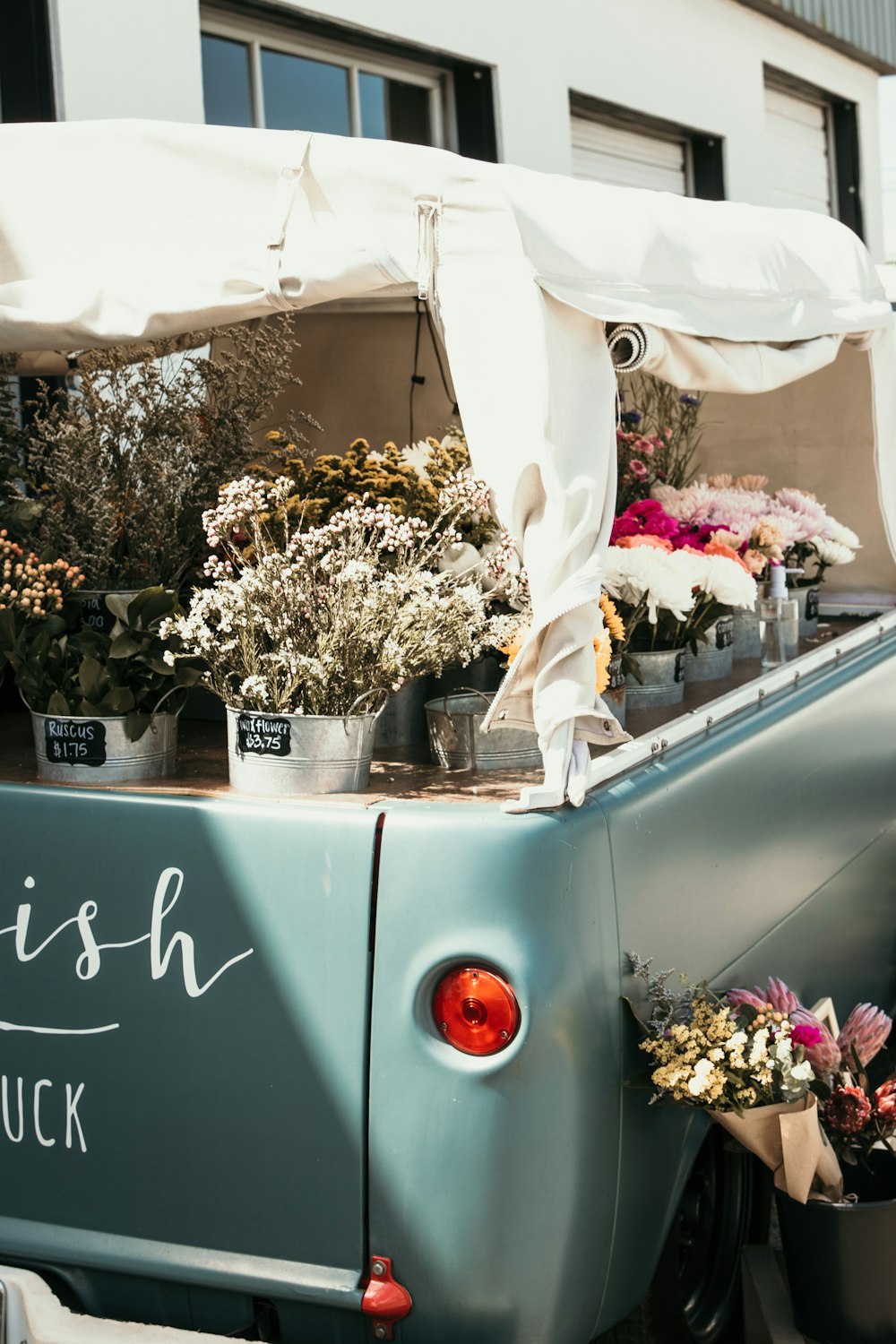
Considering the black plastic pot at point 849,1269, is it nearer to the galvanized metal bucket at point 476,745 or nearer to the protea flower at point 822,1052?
the protea flower at point 822,1052

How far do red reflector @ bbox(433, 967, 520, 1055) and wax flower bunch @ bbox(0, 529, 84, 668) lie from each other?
1113 millimetres

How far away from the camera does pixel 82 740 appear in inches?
99.7

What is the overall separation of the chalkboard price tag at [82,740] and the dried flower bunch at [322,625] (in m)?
0.23

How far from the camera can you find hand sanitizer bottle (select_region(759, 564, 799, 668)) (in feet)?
12.7

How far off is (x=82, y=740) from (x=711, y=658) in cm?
175

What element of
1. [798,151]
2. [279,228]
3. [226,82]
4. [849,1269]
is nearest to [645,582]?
[279,228]

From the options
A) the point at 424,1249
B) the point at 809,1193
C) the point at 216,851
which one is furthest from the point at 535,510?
the point at 809,1193

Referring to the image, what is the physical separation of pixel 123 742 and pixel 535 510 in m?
0.86

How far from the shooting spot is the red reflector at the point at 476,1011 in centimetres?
211

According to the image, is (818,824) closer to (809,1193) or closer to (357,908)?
(809,1193)

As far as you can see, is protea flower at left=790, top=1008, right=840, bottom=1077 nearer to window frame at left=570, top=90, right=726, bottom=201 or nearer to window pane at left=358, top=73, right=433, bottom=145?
window pane at left=358, top=73, right=433, bottom=145

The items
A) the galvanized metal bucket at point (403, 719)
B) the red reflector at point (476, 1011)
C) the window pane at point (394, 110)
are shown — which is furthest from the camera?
the window pane at point (394, 110)

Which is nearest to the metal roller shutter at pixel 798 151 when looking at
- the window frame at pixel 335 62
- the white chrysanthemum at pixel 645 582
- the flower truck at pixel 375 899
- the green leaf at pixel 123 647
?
the window frame at pixel 335 62

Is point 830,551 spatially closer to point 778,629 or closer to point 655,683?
point 778,629
